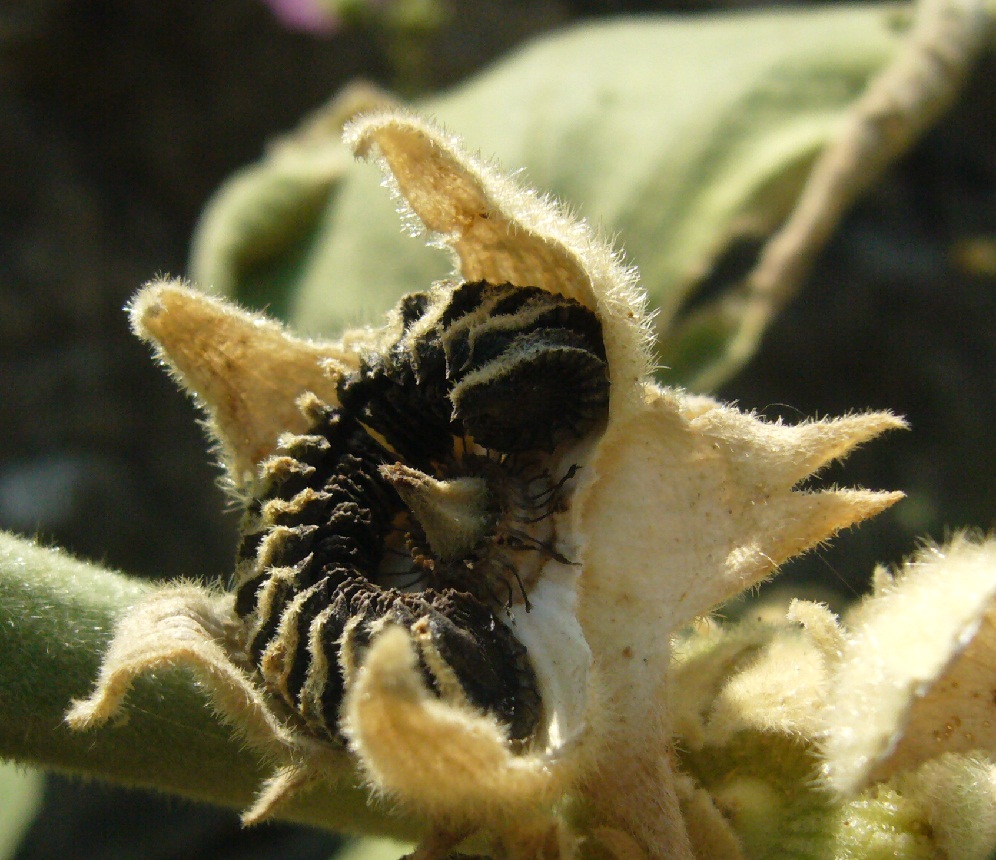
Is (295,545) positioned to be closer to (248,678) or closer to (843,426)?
(248,678)

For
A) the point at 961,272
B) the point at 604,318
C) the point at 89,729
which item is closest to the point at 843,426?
the point at 604,318

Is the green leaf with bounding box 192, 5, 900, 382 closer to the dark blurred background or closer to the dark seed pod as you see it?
the dark seed pod

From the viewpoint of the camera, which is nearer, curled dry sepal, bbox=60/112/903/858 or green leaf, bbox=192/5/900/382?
curled dry sepal, bbox=60/112/903/858

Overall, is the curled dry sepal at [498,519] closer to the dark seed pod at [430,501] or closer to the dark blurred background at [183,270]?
the dark seed pod at [430,501]

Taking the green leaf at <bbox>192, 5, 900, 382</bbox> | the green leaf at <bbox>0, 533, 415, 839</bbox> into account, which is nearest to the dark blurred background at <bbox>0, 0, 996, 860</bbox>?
the green leaf at <bbox>192, 5, 900, 382</bbox>

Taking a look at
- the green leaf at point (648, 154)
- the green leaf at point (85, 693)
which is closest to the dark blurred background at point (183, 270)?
the green leaf at point (648, 154)

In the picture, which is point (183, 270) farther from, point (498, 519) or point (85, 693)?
point (498, 519)
